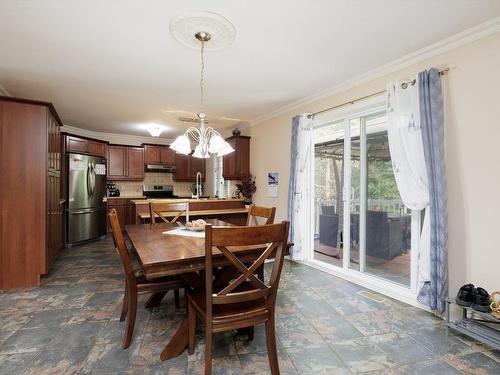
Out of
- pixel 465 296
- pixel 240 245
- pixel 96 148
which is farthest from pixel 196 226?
pixel 96 148

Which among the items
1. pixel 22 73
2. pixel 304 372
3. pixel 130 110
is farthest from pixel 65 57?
pixel 304 372

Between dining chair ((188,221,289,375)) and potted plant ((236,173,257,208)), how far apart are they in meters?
3.39

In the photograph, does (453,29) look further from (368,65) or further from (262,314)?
(262,314)

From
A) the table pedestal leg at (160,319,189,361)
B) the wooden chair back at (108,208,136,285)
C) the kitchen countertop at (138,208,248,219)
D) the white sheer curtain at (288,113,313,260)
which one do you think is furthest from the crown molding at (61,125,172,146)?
the table pedestal leg at (160,319,189,361)

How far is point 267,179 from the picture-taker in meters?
4.68

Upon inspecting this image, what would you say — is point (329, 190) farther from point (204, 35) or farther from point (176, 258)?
point (176, 258)

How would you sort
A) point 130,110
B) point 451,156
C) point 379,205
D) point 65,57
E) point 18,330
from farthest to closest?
point 130,110
point 379,205
point 65,57
point 451,156
point 18,330

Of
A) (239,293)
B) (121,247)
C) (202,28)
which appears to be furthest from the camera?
(202,28)

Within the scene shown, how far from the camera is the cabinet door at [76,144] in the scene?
473 centimetres

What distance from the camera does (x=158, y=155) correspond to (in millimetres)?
6508

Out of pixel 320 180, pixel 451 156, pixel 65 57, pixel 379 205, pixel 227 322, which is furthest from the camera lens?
pixel 320 180

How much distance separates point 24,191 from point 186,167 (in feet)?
13.5

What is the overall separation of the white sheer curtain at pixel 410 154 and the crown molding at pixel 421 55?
226 millimetres

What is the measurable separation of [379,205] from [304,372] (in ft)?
7.00
